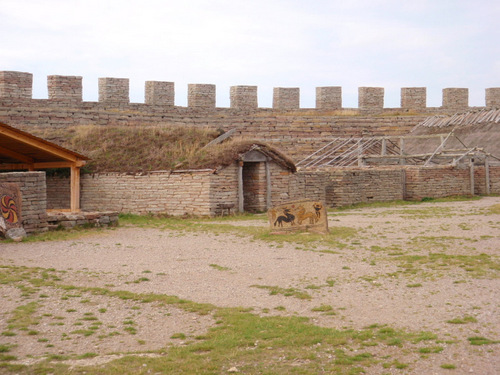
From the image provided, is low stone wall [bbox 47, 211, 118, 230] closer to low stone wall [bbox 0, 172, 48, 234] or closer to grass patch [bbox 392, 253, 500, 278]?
low stone wall [bbox 0, 172, 48, 234]

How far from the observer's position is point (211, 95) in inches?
1186

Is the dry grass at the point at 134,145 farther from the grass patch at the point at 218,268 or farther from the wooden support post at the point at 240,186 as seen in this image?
the grass patch at the point at 218,268

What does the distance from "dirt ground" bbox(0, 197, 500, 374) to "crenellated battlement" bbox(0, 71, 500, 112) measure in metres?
14.3

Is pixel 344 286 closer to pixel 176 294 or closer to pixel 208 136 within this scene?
pixel 176 294

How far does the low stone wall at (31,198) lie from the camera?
1363 centimetres

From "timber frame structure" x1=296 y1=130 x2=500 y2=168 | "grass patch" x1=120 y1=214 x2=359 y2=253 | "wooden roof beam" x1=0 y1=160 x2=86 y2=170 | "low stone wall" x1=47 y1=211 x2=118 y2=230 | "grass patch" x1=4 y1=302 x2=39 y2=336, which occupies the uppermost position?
"timber frame structure" x1=296 y1=130 x2=500 y2=168

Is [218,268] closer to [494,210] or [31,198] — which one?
[31,198]

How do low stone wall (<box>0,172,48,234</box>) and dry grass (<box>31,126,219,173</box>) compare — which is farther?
dry grass (<box>31,126,219,173</box>)

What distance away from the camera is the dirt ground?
6332 mm

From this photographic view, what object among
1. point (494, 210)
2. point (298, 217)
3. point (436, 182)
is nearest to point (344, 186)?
point (436, 182)

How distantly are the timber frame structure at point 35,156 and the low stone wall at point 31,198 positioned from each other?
7.37ft

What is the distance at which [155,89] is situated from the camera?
95.0ft

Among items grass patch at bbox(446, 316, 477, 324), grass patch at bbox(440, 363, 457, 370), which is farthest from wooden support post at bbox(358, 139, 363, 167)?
grass patch at bbox(440, 363, 457, 370)

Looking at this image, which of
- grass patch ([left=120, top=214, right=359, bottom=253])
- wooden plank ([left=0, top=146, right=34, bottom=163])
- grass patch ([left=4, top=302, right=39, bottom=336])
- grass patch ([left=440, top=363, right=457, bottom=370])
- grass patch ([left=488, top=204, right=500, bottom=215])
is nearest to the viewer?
grass patch ([left=440, top=363, right=457, bottom=370])
